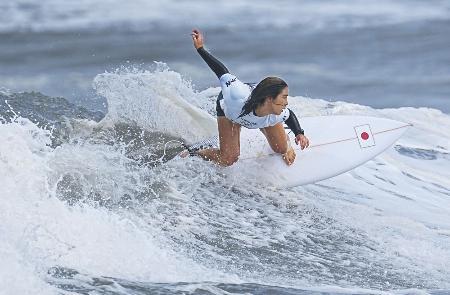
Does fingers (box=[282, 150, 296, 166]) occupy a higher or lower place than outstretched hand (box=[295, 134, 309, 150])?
lower

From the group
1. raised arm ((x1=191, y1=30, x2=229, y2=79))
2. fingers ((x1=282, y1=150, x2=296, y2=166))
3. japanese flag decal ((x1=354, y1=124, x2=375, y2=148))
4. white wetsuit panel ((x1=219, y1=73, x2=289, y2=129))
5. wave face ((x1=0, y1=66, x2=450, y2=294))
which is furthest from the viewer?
japanese flag decal ((x1=354, y1=124, x2=375, y2=148))

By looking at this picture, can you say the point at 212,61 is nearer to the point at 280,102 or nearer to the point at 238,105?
the point at 238,105

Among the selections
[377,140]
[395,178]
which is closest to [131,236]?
[377,140]

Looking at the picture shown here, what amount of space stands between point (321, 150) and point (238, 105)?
1.22m

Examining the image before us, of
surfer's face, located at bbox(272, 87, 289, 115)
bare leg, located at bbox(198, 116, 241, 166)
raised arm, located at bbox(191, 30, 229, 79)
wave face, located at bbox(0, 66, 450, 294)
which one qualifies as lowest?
wave face, located at bbox(0, 66, 450, 294)

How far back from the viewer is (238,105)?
287 inches

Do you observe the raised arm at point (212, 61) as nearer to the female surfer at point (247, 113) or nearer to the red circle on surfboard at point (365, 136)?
the female surfer at point (247, 113)

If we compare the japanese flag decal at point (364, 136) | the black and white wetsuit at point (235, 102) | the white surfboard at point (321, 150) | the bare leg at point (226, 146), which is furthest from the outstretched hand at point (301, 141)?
the japanese flag decal at point (364, 136)

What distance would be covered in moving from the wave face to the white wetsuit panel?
595 mm

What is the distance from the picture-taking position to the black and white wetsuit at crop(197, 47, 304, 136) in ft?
23.9

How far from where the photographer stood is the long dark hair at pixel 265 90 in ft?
22.8

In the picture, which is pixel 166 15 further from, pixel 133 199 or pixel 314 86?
pixel 133 199

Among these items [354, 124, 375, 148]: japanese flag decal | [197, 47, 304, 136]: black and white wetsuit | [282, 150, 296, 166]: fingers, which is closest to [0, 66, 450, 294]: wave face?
[282, 150, 296, 166]: fingers

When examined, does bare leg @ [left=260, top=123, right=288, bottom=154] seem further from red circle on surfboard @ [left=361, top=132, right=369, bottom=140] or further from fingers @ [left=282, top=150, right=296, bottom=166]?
red circle on surfboard @ [left=361, top=132, right=369, bottom=140]
